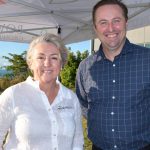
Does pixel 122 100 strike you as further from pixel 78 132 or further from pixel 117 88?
pixel 78 132

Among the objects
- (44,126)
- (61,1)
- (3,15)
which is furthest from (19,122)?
(3,15)

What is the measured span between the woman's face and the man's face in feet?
1.41

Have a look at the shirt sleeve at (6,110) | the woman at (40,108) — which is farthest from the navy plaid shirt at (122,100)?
the shirt sleeve at (6,110)

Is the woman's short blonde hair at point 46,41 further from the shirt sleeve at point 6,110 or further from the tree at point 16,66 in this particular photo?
the tree at point 16,66

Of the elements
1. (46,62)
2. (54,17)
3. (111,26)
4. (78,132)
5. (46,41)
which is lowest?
(78,132)

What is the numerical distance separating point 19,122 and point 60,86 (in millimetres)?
498

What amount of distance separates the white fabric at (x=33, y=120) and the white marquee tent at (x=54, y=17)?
2879 millimetres

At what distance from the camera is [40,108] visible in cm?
266

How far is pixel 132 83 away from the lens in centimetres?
289

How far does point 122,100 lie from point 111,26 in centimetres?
59

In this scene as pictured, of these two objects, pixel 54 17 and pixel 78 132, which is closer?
pixel 78 132

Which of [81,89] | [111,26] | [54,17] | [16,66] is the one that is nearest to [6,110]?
[81,89]

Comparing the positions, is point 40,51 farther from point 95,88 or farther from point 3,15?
point 3,15

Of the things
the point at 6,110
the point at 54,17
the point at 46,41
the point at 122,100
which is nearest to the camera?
the point at 6,110
